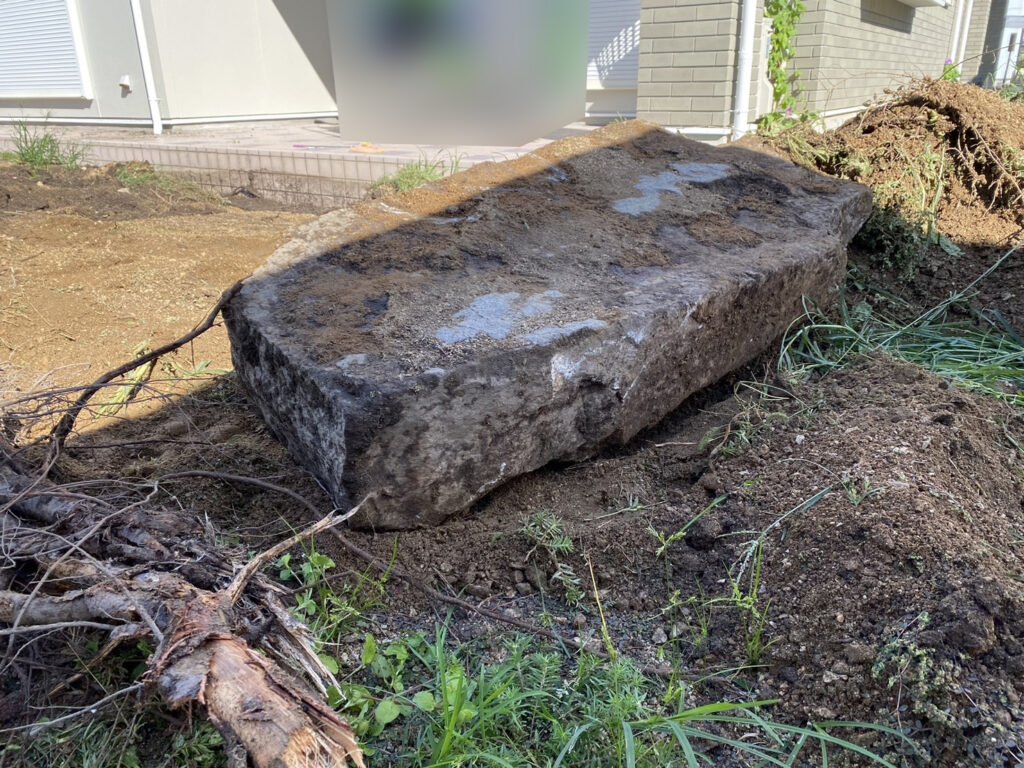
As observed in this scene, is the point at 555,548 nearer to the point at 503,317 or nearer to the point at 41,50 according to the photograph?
the point at 503,317

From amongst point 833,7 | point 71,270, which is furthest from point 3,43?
point 833,7

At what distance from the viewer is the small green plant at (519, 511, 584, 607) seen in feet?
5.07

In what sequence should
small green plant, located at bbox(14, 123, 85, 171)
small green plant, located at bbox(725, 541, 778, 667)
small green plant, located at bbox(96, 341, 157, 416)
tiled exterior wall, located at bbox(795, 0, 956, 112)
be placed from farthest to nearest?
small green plant, located at bbox(14, 123, 85, 171), tiled exterior wall, located at bbox(795, 0, 956, 112), small green plant, located at bbox(96, 341, 157, 416), small green plant, located at bbox(725, 541, 778, 667)

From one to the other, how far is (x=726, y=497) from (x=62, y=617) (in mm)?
1395

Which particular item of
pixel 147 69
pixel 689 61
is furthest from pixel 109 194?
pixel 689 61

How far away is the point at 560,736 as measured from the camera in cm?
120

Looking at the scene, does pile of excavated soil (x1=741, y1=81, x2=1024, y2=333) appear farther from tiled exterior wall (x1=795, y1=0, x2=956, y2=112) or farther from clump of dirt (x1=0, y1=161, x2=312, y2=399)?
clump of dirt (x1=0, y1=161, x2=312, y2=399)

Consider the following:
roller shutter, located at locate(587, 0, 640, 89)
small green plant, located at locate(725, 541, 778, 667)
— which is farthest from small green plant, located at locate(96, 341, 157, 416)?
roller shutter, located at locate(587, 0, 640, 89)

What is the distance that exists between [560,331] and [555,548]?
52 cm

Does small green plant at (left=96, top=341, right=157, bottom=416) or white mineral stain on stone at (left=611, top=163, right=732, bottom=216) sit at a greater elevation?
white mineral stain on stone at (left=611, top=163, right=732, bottom=216)

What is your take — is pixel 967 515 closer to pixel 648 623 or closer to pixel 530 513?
pixel 648 623

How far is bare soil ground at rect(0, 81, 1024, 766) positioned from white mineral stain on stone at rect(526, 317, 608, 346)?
392 mm

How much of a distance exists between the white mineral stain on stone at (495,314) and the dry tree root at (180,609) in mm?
609

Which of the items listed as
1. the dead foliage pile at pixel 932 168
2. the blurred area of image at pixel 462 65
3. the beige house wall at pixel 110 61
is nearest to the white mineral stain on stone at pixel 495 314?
the dead foliage pile at pixel 932 168
